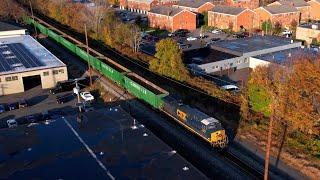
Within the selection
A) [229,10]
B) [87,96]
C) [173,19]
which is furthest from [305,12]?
[87,96]

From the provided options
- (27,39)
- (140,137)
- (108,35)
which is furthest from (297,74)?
(27,39)

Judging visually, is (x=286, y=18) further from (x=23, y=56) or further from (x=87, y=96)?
(x=23, y=56)

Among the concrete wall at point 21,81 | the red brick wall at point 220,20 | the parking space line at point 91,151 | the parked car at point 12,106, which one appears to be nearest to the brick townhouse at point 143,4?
the red brick wall at point 220,20

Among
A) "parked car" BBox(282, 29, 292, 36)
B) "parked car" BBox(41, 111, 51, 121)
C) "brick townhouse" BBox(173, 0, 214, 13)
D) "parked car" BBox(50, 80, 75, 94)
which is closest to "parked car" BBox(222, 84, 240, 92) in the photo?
"parked car" BBox(50, 80, 75, 94)

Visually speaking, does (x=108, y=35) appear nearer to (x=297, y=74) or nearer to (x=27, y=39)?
(x=27, y=39)

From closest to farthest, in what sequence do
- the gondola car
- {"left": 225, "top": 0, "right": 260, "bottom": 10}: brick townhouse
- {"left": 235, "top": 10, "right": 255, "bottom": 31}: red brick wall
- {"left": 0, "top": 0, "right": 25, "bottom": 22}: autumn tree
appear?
the gondola car < {"left": 235, "top": 10, "right": 255, "bottom": 31}: red brick wall < {"left": 0, "top": 0, "right": 25, "bottom": 22}: autumn tree < {"left": 225, "top": 0, "right": 260, "bottom": 10}: brick townhouse

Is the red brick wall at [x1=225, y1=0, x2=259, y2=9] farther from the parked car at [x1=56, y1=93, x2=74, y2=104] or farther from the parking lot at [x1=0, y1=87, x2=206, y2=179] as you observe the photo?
the parking lot at [x1=0, y1=87, x2=206, y2=179]

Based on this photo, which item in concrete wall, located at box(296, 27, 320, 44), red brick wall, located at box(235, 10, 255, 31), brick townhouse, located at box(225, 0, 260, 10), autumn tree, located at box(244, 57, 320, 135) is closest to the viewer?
autumn tree, located at box(244, 57, 320, 135)
